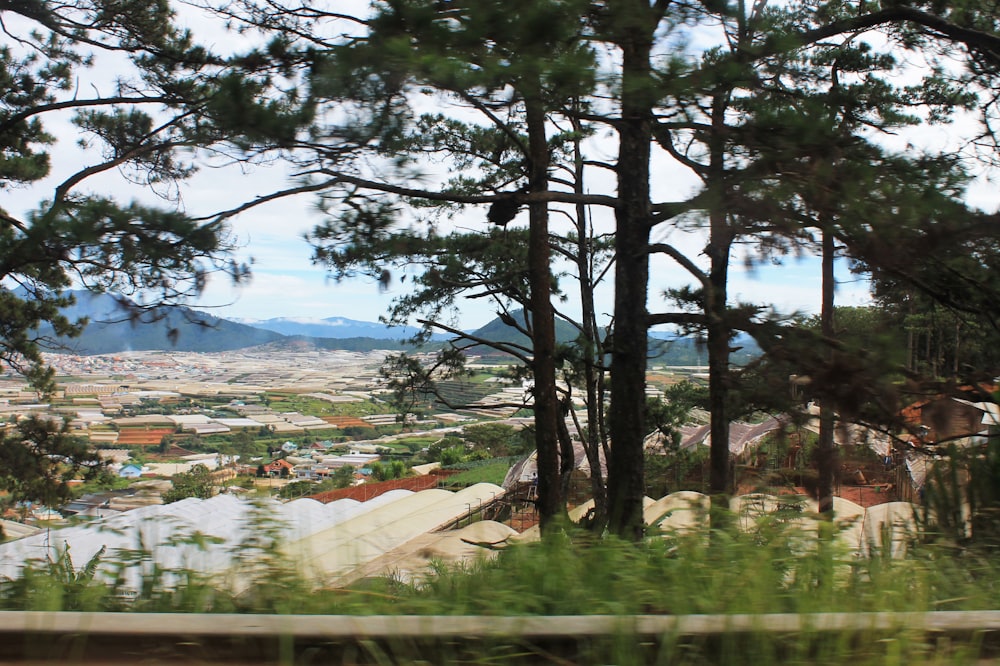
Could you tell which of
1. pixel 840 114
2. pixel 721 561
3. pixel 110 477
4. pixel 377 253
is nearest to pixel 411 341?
pixel 110 477

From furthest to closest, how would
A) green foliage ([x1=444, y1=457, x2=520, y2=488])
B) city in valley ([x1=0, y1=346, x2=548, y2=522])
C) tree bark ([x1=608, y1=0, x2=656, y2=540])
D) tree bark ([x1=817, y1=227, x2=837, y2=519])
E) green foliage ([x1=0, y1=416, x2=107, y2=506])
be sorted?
green foliage ([x1=444, y1=457, x2=520, y2=488]) → city in valley ([x1=0, y1=346, x2=548, y2=522]) → green foliage ([x1=0, y1=416, x2=107, y2=506]) → tree bark ([x1=608, y1=0, x2=656, y2=540]) → tree bark ([x1=817, y1=227, x2=837, y2=519])

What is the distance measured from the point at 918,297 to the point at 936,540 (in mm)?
2373

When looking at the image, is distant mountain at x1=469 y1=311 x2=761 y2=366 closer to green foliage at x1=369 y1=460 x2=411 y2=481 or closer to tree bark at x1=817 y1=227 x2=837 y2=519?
tree bark at x1=817 y1=227 x2=837 y2=519

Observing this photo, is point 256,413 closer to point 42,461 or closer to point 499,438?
point 499,438

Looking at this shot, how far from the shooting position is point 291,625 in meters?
2.41

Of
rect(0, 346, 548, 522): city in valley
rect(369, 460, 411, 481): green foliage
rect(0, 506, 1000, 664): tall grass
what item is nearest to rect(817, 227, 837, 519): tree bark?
rect(0, 506, 1000, 664): tall grass

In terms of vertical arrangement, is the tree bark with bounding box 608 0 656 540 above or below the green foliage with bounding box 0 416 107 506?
above

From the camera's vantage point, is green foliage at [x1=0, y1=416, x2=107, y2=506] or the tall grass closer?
the tall grass

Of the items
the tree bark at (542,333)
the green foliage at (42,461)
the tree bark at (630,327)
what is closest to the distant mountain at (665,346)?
the tree bark at (630,327)

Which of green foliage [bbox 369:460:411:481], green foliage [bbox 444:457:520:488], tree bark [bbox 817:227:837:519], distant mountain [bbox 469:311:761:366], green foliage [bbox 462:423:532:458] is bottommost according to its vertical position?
green foliage [bbox 444:457:520:488]

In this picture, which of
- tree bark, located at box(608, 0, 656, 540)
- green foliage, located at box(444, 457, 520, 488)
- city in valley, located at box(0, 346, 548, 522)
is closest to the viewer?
tree bark, located at box(608, 0, 656, 540)

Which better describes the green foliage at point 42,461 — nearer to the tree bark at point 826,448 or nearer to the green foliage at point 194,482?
the green foliage at point 194,482

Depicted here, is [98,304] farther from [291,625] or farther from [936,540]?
[936,540]

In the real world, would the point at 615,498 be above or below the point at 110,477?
above
